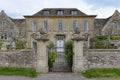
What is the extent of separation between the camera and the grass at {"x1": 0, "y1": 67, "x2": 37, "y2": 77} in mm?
15762

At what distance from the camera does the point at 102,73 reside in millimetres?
15758

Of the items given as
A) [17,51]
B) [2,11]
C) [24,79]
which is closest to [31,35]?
[2,11]

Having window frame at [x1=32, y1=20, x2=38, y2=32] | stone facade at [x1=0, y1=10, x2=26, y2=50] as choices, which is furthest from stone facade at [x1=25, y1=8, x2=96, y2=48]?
stone facade at [x1=0, y1=10, x2=26, y2=50]

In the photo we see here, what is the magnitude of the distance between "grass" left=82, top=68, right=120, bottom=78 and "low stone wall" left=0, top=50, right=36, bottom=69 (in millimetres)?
3517

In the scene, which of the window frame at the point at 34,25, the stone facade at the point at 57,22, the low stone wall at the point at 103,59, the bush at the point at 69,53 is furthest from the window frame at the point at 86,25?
the low stone wall at the point at 103,59

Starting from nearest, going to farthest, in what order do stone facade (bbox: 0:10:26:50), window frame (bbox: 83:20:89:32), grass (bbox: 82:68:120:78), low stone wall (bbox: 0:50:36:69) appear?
grass (bbox: 82:68:120:78), low stone wall (bbox: 0:50:36:69), window frame (bbox: 83:20:89:32), stone facade (bbox: 0:10:26:50)

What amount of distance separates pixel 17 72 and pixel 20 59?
4.29 feet

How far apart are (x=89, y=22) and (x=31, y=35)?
1042 cm

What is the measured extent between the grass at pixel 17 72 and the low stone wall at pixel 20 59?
372 mm

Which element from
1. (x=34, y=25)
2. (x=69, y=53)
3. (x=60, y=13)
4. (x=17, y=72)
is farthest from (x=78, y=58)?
(x=60, y=13)

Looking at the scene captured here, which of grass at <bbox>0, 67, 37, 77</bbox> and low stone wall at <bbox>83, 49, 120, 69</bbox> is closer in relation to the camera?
grass at <bbox>0, 67, 37, 77</bbox>

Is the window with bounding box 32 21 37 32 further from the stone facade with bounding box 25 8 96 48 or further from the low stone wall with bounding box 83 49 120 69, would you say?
the low stone wall with bounding box 83 49 120 69

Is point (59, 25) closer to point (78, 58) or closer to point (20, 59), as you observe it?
point (20, 59)

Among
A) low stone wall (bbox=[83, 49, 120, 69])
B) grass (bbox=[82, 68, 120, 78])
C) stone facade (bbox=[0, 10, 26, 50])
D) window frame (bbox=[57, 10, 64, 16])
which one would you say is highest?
window frame (bbox=[57, 10, 64, 16])
